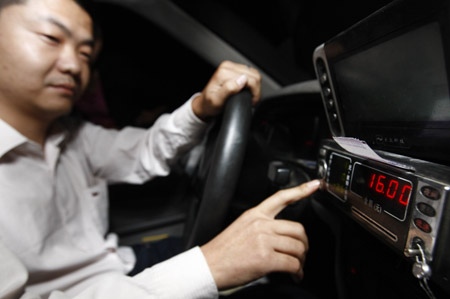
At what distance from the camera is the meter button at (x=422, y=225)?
27 cm

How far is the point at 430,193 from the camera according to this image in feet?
0.88

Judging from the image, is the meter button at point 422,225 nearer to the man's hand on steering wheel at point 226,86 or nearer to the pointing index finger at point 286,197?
the pointing index finger at point 286,197

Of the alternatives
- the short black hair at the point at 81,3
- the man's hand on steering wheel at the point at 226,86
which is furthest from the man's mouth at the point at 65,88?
the man's hand on steering wheel at the point at 226,86

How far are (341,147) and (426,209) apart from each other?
19 cm

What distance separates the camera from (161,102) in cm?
194

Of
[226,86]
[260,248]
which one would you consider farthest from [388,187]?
[226,86]

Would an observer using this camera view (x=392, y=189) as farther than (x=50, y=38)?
No

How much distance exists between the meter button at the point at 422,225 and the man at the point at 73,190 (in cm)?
21

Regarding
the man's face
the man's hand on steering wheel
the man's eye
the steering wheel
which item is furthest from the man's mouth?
the steering wheel

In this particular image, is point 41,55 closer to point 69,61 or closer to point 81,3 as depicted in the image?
point 69,61

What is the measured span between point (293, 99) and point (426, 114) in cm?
46

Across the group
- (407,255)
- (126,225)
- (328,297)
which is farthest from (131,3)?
(328,297)

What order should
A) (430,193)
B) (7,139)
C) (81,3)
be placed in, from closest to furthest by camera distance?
(430,193) → (7,139) → (81,3)

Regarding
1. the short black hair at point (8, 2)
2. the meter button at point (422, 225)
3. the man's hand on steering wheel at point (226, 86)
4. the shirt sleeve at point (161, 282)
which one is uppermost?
the short black hair at point (8, 2)
